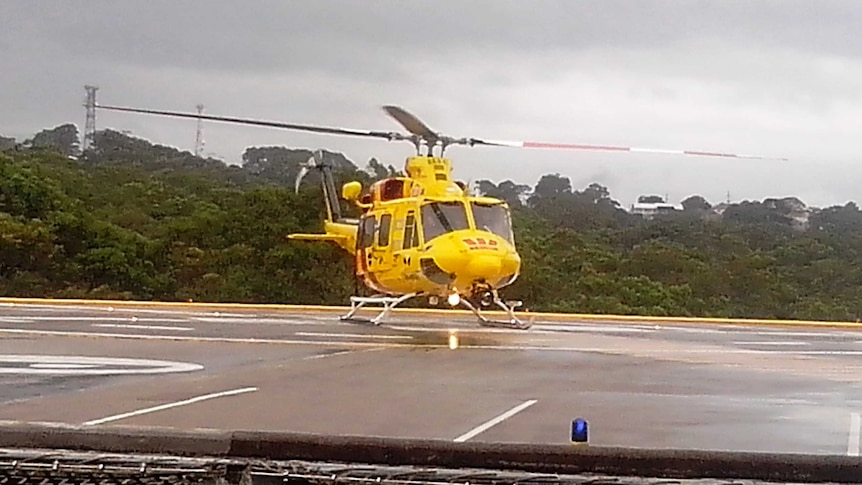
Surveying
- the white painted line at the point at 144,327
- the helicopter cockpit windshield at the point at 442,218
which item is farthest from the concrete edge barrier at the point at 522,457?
the white painted line at the point at 144,327

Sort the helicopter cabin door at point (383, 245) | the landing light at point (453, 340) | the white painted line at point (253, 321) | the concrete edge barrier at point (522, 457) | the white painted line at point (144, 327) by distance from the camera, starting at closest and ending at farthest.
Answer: the concrete edge barrier at point (522, 457) → the landing light at point (453, 340) → the white painted line at point (144, 327) → the helicopter cabin door at point (383, 245) → the white painted line at point (253, 321)

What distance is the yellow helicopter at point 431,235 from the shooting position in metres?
13.8

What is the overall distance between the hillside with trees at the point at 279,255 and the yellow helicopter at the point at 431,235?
10399mm

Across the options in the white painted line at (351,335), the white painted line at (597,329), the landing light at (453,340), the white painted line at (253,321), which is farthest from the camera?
the white painted line at (597,329)

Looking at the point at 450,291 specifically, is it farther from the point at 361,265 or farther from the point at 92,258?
the point at 92,258

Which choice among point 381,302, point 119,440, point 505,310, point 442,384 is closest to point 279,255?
point 381,302

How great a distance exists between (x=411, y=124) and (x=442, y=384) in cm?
707

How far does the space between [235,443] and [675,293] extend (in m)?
29.8

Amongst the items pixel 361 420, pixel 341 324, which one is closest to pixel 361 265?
pixel 341 324

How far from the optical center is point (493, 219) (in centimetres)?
1437

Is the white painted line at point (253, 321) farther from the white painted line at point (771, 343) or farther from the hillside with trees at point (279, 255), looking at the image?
the hillside with trees at point (279, 255)

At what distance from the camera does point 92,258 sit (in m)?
29.3

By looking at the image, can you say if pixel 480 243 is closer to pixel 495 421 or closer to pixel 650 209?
pixel 495 421

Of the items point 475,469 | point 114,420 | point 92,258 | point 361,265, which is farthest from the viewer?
point 92,258
